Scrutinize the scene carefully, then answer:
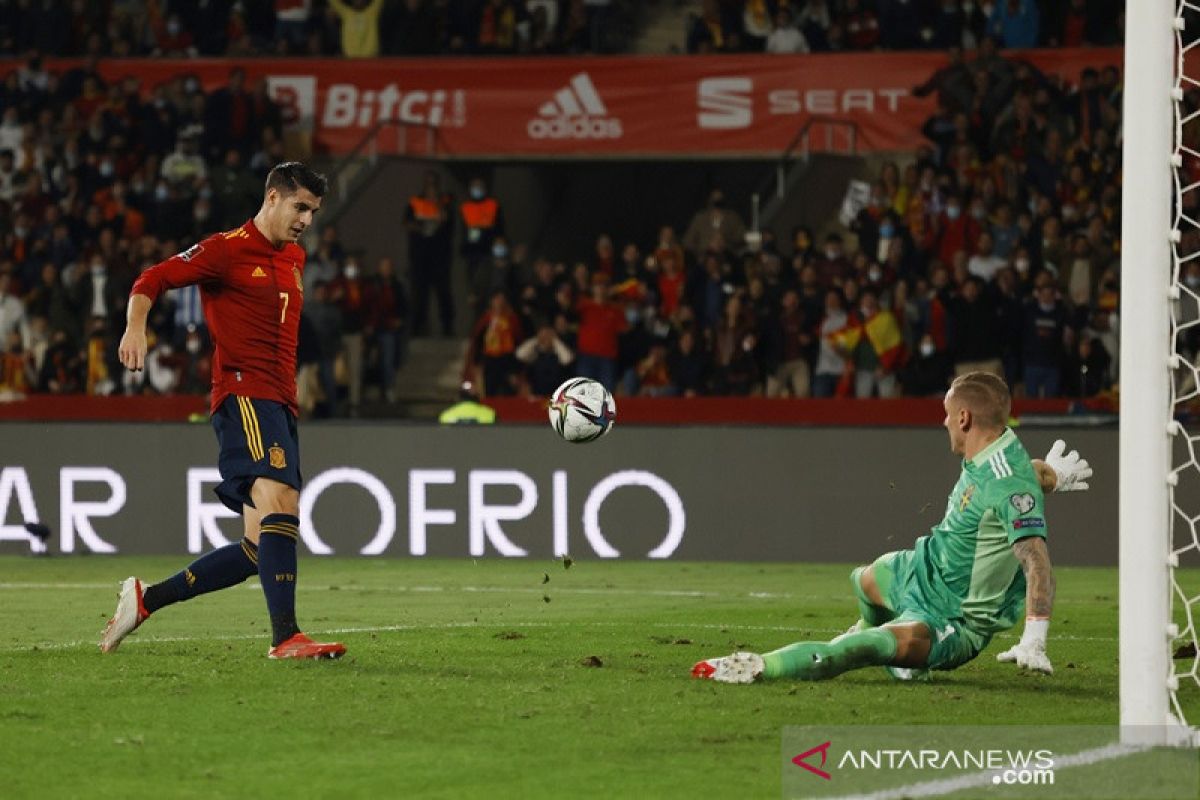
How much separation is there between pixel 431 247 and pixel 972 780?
17833 mm

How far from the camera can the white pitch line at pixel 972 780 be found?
5703 mm

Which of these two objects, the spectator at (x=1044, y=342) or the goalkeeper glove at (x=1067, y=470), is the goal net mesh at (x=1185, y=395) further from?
the spectator at (x=1044, y=342)

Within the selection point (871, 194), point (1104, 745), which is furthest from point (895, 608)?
point (871, 194)

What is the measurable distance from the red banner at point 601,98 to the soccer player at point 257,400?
15510mm

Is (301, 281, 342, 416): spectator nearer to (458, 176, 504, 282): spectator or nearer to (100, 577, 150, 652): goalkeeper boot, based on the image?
(458, 176, 504, 282): spectator

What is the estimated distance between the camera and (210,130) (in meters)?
24.8

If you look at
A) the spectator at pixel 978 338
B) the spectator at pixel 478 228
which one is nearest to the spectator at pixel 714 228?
the spectator at pixel 478 228

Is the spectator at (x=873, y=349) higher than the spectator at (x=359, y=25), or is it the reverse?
the spectator at (x=359, y=25)

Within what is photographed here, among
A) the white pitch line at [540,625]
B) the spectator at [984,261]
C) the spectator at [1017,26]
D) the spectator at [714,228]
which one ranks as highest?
the spectator at [1017,26]

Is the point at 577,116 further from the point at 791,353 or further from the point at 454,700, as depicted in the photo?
the point at 454,700

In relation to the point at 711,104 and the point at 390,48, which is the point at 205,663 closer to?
the point at 711,104

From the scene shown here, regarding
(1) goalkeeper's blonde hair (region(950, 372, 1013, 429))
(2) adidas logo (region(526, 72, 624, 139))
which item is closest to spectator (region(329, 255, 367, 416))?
(2) adidas logo (region(526, 72, 624, 139))

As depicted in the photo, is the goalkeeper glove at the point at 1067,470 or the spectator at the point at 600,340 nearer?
the goalkeeper glove at the point at 1067,470

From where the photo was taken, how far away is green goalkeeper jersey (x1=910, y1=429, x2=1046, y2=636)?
26.2ft
